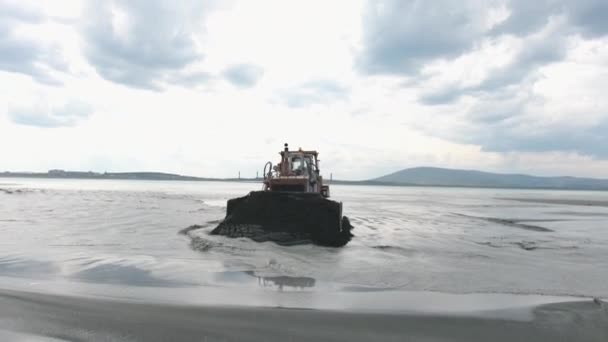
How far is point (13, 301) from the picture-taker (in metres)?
5.49

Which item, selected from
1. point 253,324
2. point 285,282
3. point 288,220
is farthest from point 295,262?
point 253,324

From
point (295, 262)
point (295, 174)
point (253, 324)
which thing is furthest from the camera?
point (295, 174)

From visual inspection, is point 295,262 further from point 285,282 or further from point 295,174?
point 295,174

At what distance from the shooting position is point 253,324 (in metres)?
4.81

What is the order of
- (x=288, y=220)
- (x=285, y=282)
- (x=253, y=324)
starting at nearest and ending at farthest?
(x=253, y=324), (x=285, y=282), (x=288, y=220)

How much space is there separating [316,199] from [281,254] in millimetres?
2665

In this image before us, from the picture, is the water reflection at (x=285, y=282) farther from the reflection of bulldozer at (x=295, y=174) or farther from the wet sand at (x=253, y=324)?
the reflection of bulldozer at (x=295, y=174)

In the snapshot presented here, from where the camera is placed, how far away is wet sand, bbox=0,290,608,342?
4422 mm

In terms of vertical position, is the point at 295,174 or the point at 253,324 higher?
the point at 295,174

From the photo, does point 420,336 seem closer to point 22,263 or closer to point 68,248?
point 22,263

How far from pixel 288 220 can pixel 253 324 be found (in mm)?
7476

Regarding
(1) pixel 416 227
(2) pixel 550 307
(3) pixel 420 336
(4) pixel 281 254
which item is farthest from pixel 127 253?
(1) pixel 416 227

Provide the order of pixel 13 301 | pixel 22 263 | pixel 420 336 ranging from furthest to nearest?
1. pixel 22 263
2. pixel 13 301
3. pixel 420 336

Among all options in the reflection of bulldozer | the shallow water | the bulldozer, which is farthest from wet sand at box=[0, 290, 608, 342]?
the reflection of bulldozer
